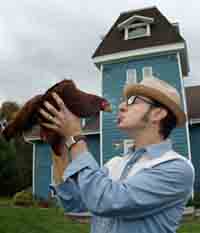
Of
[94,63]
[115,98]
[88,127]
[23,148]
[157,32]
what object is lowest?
[23,148]

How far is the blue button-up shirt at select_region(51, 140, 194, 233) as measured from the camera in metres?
1.35

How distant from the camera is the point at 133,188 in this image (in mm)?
1399

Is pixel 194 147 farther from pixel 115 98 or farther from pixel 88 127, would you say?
pixel 88 127

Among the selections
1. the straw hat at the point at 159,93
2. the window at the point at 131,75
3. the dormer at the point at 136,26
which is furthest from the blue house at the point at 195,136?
the straw hat at the point at 159,93

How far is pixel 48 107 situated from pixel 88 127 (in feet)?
51.4

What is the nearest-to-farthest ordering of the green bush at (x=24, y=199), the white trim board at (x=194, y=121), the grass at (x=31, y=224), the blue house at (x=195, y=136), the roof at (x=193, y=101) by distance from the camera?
the grass at (x=31, y=224) < the blue house at (x=195, y=136) < the white trim board at (x=194, y=121) < the green bush at (x=24, y=199) < the roof at (x=193, y=101)

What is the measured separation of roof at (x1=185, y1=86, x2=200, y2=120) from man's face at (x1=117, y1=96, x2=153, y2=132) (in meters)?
13.7

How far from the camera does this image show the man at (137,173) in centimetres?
137

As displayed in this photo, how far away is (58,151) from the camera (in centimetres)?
161

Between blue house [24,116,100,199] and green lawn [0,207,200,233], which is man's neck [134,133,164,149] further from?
blue house [24,116,100,199]

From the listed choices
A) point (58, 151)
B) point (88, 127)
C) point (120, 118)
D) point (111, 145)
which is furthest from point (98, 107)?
point (88, 127)

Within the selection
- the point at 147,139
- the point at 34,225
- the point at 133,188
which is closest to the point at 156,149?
the point at 147,139

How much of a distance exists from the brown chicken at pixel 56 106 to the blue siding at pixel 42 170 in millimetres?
15847

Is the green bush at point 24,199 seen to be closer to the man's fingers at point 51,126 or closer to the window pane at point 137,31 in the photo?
the window pane at point 137,31
